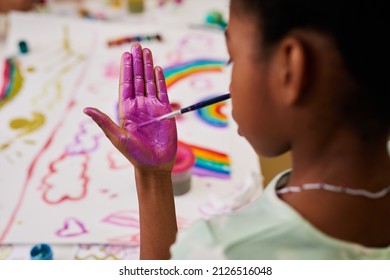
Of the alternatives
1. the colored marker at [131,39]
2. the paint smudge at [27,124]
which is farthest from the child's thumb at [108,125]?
the colored marker at [131,39]

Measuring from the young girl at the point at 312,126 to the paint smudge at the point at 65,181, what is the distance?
43 centimetres

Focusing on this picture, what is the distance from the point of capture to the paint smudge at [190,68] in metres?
1.19

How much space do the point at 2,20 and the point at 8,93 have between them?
402 mm

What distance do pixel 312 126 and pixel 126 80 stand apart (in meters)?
0.38

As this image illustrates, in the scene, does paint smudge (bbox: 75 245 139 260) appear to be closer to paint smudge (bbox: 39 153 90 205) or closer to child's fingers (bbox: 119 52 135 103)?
paint smudge (bbox: 39 153 90 205)

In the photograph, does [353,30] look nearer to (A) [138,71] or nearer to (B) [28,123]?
(A) [138,71]

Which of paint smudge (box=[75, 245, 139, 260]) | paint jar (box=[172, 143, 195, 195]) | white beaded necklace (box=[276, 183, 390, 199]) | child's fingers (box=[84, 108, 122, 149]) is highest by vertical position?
white beaded necklace (box=[276, 183, 390, 199])

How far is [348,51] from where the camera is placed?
38 centimetres

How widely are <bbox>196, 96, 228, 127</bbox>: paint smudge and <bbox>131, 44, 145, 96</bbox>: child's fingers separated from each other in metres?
0.34

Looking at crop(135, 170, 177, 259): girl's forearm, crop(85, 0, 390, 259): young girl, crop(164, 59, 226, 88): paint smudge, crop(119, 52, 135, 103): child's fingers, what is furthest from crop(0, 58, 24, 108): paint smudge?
crop(85, 0, 390, 259): young girl

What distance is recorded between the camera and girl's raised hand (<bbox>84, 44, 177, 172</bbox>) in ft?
2.14

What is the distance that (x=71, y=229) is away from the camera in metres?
0.80
